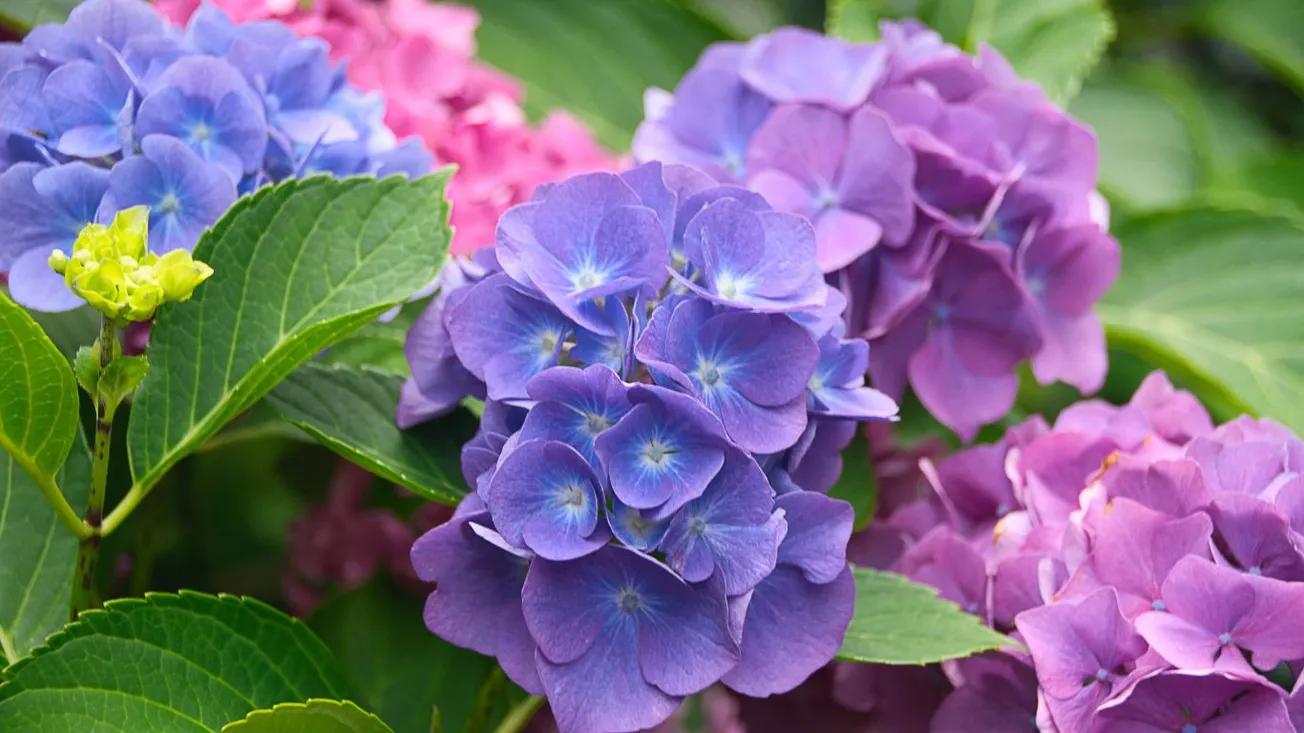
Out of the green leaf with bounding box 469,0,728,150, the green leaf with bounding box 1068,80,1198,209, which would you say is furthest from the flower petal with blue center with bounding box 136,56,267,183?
the green leaf with bounding box 1068,80,1198,209

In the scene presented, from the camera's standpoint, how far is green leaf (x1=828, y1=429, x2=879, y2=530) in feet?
2.52

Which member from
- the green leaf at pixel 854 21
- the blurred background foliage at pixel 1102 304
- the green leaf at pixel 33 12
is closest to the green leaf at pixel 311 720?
the blurred background foliage at pixel 1102 304

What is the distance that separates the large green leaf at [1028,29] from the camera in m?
1.00

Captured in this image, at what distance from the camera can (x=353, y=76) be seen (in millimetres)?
879

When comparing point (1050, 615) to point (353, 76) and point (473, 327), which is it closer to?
point (473, 327)

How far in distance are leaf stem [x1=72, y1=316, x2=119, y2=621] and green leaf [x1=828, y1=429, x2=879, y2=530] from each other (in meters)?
0.39

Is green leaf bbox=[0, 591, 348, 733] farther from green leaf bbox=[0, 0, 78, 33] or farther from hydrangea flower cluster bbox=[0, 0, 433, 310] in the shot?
green leaf bbox=[0, 0, 78, 33]

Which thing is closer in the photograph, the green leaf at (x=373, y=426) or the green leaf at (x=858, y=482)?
the green leaf at (x=373, y=426)

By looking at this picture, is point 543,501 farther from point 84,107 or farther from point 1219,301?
point 1219,301

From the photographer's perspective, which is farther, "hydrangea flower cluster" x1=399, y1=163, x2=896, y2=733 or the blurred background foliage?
the blurred background foliage

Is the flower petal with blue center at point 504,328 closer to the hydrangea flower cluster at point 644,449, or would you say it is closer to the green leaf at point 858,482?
the hydrangea flower cluster at point 644,449

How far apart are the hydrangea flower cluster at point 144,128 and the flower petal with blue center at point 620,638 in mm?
257

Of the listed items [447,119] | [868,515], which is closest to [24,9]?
[447,119]

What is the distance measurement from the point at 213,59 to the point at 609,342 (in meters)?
0.26
